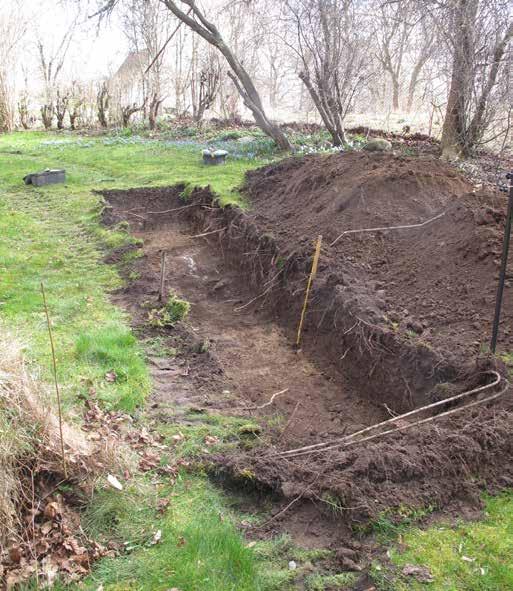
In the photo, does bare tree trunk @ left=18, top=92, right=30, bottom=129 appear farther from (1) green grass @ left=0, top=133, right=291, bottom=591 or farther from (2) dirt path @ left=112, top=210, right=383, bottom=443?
(2) dirt path @ left=112, top=210, right=383, bottom=443

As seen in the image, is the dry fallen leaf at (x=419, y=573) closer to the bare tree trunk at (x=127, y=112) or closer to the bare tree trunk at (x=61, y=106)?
the bare tree trunk at (x=127, y=112)

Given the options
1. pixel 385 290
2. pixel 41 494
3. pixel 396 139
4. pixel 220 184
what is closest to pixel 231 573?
pixel 41 494

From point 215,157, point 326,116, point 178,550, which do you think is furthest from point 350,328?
point 326,116

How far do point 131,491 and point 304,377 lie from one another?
112 inches

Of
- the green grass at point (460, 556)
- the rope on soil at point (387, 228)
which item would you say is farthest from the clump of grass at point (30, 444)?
the rope on soil at point (387, 228)

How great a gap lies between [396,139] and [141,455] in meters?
12.6

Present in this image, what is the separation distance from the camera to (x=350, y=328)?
6.14 metres

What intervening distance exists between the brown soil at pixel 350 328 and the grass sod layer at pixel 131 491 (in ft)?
0.90

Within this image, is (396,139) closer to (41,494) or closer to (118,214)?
(118,214)

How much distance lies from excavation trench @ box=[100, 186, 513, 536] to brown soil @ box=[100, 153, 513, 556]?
0.01 metres

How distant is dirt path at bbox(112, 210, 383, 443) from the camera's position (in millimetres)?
5391

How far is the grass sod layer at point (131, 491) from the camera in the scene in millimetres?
3170

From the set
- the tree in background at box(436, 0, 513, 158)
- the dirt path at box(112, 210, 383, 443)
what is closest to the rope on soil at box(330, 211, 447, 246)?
the dirt path at box(112, 210, 383, 443)

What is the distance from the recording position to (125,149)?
1752 centimetres
